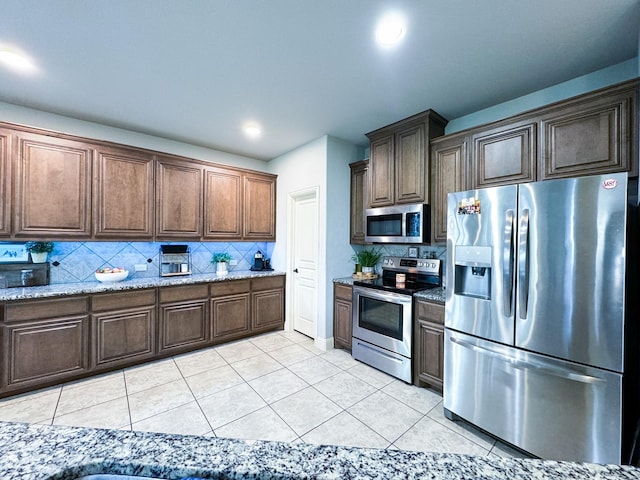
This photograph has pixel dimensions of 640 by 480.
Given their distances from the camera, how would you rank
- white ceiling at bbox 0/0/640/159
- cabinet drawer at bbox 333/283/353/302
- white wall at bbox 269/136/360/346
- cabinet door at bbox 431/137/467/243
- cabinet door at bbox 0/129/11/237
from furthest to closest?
white wall at bbox 269/136/360/346, cabinet drawer at bbox 333/283/353/302, cabinet door at bbox 431/137/467/243, cabinet door at bbox 0/129/11/237, white ceiling at bbox 0/0/640/159

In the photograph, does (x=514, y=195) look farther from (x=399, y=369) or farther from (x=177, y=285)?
(x=177, y=285)

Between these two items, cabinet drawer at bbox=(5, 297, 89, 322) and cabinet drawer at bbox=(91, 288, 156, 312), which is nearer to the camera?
cabinet drawer at bbox=(5, 297, 89, 322)

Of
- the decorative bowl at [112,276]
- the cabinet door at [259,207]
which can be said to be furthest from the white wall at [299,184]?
the decorative bowl at [112,276]

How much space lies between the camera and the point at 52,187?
9.34 ft

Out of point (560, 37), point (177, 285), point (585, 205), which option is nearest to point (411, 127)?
point (560, 37)

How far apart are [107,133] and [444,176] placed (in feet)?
12.9

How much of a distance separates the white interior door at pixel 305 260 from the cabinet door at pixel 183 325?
1.33m

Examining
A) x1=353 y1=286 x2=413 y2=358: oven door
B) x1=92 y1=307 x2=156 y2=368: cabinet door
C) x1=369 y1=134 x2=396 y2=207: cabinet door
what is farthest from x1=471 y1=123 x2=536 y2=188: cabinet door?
x1=92 y1=307 x2=156 y2=368: cabinet door

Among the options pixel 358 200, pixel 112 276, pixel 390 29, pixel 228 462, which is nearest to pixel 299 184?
pixel 358 200

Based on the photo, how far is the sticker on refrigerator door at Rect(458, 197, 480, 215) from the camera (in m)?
2.11

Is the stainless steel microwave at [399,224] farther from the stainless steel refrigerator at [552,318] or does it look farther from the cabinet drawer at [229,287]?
the cabinet drawer at [229,287]

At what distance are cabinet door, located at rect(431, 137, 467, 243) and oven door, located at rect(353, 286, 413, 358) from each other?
780 millimetres

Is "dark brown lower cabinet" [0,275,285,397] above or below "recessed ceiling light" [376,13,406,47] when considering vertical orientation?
below

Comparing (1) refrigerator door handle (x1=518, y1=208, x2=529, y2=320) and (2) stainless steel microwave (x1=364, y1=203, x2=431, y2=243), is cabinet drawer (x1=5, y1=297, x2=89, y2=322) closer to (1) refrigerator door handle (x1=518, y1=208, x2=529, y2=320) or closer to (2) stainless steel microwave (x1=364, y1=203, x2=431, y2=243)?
(2) stainless steel microwave (x1=364, y1=203, x2=431, y2=243)
